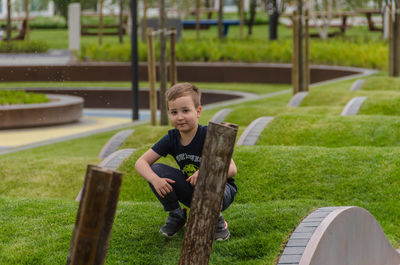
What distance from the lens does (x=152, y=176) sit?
14.5ft

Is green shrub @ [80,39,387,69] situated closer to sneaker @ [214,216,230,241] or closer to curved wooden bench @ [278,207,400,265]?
curved wooden bench @ [278,207,400,265]

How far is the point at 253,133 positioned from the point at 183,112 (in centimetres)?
430

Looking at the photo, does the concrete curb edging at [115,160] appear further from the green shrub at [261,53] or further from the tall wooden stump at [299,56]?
the green shrub at [261,53]

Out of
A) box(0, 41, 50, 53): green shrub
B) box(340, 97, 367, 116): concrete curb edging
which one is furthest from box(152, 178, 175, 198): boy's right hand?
box(0, 41, 50, 53): green shrub

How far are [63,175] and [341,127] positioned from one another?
3.22 metres

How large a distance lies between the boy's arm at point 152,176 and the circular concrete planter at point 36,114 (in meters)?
12.6

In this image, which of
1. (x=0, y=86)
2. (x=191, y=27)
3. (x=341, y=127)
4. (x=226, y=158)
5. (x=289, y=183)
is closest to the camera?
(x=226, y=158)

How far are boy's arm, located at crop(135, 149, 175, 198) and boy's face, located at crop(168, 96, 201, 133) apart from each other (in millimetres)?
293

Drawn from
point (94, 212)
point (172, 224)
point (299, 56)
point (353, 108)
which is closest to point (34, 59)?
point (299, 56)

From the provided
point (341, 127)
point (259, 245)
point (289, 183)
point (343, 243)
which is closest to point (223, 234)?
point (259, 245)

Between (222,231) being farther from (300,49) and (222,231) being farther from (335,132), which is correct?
(300,49)

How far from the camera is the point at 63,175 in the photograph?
29.4ft

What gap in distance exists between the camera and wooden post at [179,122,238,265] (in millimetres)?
3438

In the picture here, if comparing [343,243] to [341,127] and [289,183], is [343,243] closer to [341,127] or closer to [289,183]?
[289,183]
